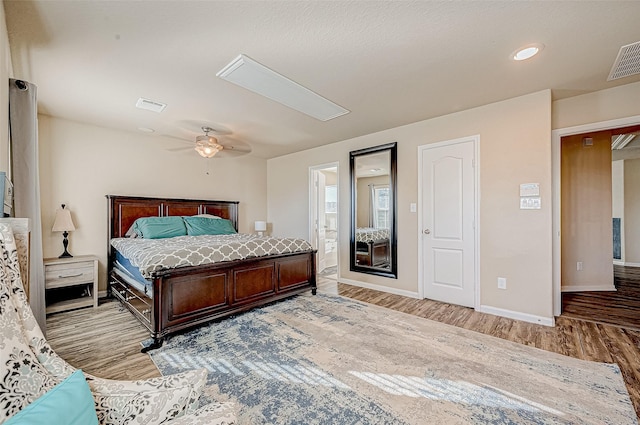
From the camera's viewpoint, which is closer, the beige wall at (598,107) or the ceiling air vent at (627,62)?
the ceiling air vent at (627,62)

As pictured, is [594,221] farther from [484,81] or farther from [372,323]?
[372,323]

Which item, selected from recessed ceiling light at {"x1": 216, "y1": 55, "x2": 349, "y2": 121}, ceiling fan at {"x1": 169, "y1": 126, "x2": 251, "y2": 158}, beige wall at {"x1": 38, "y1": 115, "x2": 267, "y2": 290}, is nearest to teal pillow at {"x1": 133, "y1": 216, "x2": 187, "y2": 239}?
A: beige wall at {"x1": 38, "y1": 115, "x2": 267, "y2": 290}

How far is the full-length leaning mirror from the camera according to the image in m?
4.25

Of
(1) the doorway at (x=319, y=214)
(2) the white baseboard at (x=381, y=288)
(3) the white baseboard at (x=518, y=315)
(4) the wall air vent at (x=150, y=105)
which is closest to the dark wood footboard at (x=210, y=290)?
(2) the white baseboard at (x=381, y=288)

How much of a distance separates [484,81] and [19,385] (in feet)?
11.9

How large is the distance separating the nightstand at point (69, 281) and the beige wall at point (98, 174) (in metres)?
0.37

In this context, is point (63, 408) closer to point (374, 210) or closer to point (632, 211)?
point (374, 210)

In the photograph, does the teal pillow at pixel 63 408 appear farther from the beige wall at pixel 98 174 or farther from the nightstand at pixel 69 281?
the beige wall at pixel 98 174

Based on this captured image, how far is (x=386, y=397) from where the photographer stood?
181cm

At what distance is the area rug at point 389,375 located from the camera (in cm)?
166

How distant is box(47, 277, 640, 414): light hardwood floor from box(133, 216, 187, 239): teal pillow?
39.9 inches

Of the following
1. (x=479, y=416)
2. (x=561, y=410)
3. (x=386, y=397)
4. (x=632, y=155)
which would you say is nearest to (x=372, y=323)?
(x=386, y=397)

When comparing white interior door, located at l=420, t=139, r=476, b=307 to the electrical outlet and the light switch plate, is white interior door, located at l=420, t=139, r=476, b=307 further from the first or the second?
the light switch plate

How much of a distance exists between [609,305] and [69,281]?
6925mm
